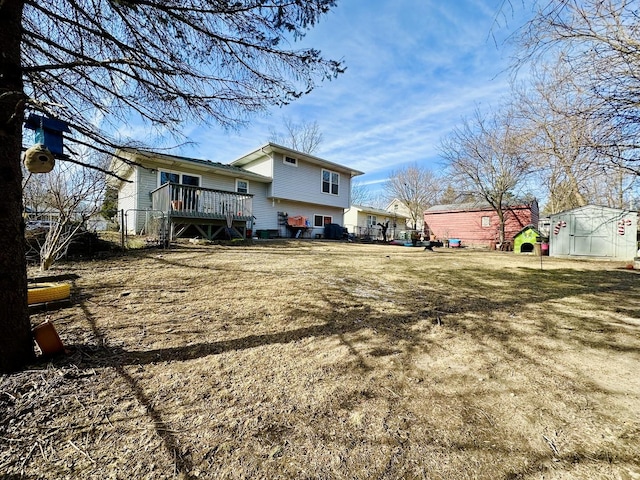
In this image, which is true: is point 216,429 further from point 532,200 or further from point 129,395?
point 532,200

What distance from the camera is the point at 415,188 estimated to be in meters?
31.4

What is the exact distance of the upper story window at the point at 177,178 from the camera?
11.5 metres

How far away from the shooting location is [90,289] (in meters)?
3.87

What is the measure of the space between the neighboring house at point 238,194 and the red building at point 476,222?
9.11 meters

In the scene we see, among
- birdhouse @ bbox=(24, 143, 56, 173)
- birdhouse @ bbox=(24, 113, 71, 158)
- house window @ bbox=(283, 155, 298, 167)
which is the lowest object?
birdhouse @ bbox=(24, 143, 56, 173)

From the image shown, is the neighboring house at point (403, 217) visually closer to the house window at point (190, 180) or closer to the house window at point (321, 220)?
the house window at point (321, 220)

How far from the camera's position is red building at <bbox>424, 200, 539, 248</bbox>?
18812mm

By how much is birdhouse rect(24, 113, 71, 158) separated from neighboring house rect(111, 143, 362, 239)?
4524mm

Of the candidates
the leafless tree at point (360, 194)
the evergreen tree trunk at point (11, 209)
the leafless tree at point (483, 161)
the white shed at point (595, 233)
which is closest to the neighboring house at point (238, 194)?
the evergreen tree trunk at point (11, 209)

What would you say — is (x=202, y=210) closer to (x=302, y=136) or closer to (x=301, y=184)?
(x=301, y=184)

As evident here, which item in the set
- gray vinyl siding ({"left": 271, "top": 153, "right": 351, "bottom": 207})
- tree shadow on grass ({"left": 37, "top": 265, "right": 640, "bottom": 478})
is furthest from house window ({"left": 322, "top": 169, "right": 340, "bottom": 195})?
tree shadow on grass ({"left": 37, "top": 265, "right": 640, "bottom": 478})

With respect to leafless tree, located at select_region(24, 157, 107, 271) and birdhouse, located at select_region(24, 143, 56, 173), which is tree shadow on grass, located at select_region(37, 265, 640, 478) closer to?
birdhouse, located at select_region(24, 143, 56, 173)

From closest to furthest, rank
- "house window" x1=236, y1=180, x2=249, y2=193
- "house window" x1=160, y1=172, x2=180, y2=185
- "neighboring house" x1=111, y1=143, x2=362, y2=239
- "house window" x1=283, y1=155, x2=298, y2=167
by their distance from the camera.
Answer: "neighboring house" x1=111, y1=143, x2=362, y2=239 → "house window" x1=160, y1=172, x2=180, y2=185 → "house window" x1=236, y1=180, x2=249, y2=193 → "house window" x1=283, y1=155, x2=298, y2=167

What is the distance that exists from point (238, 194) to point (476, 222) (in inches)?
706
